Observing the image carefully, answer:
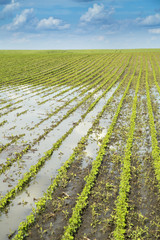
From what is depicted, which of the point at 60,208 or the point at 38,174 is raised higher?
the point at 38,174

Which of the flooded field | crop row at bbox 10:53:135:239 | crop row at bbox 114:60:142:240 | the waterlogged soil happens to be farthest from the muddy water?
crop row at bbox 114:60:142:240

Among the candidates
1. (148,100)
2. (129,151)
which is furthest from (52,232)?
(148,100)

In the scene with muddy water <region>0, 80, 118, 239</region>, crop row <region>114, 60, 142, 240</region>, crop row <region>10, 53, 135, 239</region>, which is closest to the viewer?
crop row <region>114, 60, 142, 240</region>

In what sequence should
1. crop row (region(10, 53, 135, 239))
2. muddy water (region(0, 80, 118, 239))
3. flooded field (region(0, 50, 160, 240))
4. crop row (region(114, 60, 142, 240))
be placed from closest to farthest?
crop row (region(114, 60, 142, 240))
crop row (region(10, 53, 135, 239))
flooded field (region(0, 50, 160, 240))
muddy water (region(0, 80, 118, 239))

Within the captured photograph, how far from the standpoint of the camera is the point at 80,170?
9.97 meters

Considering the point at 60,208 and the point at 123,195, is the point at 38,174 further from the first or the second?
the point at 123,195

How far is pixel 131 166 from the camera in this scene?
10.1 metres

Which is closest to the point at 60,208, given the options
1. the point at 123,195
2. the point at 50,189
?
the point at 50,189

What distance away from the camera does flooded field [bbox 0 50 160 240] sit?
6.96 meters

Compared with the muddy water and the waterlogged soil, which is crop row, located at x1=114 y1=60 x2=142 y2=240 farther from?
the muddy water

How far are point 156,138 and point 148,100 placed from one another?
8271mm

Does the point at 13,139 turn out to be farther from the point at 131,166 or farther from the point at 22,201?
the point at 131,166

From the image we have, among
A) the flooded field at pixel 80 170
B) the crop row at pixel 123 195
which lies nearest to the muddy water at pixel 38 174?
the flooded field at pixel 80 170

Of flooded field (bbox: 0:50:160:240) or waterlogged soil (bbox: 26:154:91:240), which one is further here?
flooded field (bbox: 0:50:160:240)
